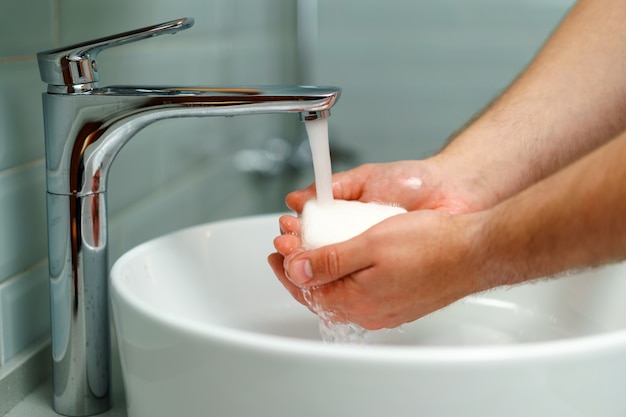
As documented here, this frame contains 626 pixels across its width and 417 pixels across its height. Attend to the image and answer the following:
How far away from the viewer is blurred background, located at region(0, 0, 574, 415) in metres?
0.60

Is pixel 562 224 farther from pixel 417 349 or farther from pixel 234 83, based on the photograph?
pixel 234 83

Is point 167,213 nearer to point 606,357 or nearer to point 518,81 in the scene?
point 518,81

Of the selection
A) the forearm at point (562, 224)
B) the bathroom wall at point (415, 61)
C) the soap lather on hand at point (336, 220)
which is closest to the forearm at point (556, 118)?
the soap lather on hand at point (336, 220)

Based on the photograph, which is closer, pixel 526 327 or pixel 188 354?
pixel 188 354

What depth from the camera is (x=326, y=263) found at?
521 millimetres

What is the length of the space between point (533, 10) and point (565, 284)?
92 cm

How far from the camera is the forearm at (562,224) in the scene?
1.31 ft

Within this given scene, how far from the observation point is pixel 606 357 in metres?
0.42

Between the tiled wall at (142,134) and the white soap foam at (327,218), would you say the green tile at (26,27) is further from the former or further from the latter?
the white soap foam at (327,218)

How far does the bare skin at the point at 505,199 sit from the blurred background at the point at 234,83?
20 centimetres

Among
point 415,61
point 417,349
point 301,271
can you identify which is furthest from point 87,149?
point 415,61

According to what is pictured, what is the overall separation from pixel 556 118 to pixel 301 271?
0.32 meters

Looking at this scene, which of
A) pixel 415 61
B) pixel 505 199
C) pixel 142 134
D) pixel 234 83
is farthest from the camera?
pixel 415 61

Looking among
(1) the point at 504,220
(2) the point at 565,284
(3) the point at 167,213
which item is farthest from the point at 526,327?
(3) the point at 167,213
